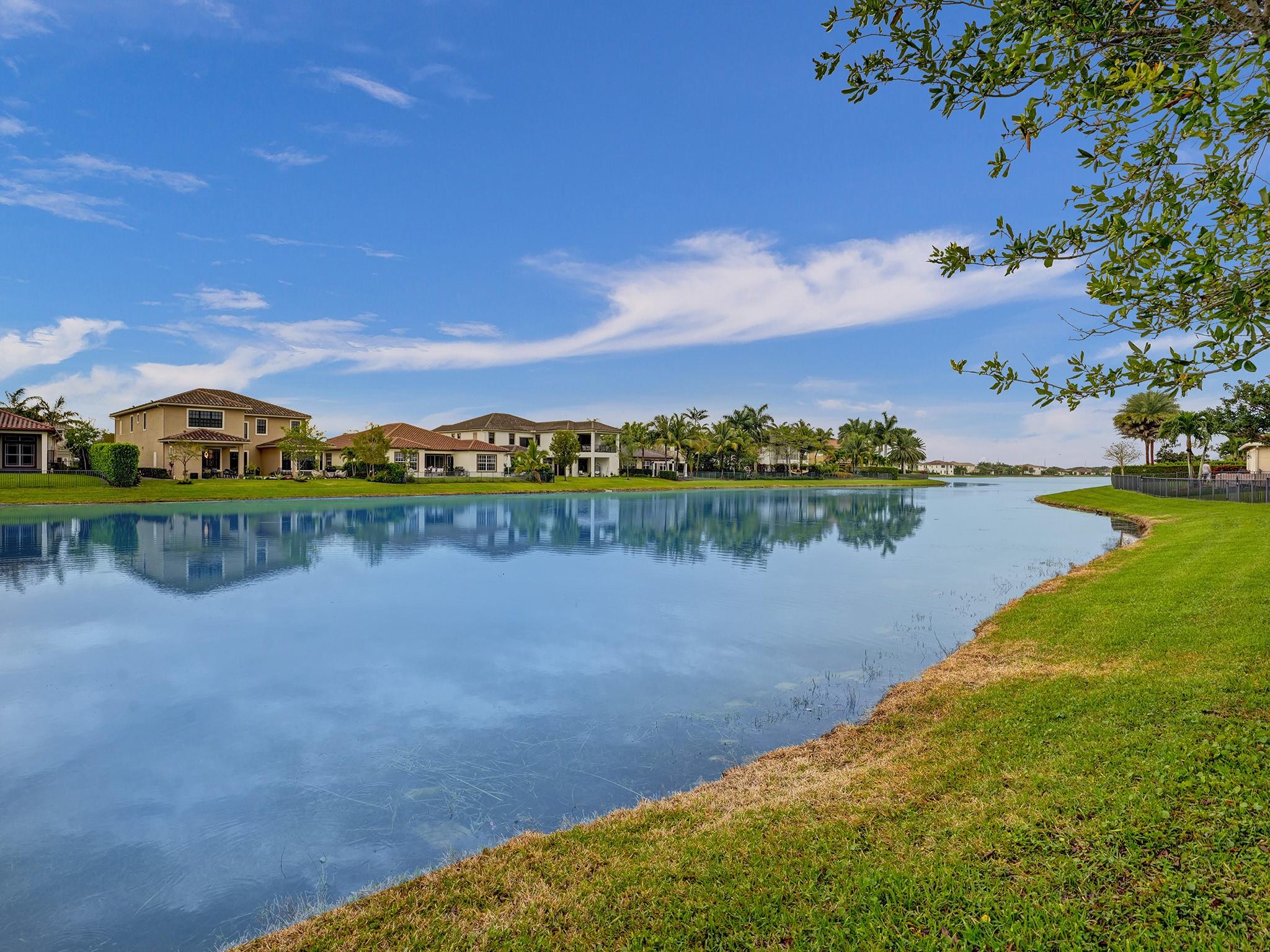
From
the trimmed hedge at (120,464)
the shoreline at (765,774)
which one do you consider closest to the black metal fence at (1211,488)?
the shoreline at (765,774)

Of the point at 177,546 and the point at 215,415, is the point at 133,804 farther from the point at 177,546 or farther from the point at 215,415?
the point at 215,415

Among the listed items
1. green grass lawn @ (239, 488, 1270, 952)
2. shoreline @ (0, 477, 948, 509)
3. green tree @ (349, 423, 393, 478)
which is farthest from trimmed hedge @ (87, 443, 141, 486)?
green grass lawn @ (239, 488, 1270, 952)

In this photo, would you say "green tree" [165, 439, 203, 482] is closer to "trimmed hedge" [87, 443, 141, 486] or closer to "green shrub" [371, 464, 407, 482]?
"trimmed hedge" [87, 443, 141, 486]

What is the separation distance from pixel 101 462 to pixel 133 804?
53.7m

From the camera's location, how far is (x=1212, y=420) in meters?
57.1

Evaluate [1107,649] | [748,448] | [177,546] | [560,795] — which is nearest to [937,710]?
[1107,649]

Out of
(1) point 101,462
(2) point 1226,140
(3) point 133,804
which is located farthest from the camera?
(1) point 101,462

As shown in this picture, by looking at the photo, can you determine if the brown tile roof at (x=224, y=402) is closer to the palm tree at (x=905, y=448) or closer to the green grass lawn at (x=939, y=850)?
the green grass lawn at (x=939, y=850)

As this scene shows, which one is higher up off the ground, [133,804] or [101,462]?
[101,462]

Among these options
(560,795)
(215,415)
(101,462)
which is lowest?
(560,795)

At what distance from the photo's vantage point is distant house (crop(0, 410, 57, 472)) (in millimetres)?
48875

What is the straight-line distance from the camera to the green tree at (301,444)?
2416 inches

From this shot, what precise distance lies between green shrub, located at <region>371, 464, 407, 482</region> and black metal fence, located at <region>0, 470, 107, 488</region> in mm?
20487

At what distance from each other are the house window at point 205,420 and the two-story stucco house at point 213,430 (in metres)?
0.05
